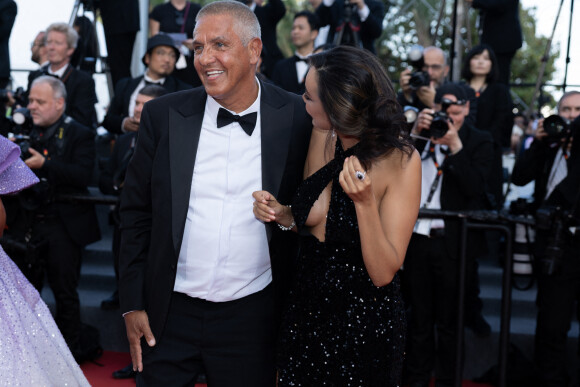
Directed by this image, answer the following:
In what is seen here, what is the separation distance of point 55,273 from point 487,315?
3.22 metres

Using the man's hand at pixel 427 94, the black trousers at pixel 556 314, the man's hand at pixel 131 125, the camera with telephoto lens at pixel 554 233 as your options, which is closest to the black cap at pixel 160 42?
the man's hand at pixel 131 125

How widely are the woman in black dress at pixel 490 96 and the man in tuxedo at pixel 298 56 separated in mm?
1499

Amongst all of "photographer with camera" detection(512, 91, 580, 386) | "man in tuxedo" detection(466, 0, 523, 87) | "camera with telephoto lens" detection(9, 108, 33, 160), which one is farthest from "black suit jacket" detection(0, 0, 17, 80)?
"photographer with camera" detection(512, 91, 580, 386)

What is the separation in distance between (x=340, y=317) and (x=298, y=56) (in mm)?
4576

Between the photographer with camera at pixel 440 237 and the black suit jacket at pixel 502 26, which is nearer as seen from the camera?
the photographer with camera at pixel 440 237

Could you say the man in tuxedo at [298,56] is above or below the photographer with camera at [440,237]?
above

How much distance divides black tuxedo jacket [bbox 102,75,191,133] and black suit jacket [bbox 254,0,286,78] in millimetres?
1306

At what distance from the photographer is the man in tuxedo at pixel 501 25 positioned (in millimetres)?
6555

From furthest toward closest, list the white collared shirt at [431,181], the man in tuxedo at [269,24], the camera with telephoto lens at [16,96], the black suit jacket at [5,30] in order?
the man in tuxedo at [269,24] < the black suit jacket at [5,30] < the camera with telephoto lens at [16,96] < the white collared shirt at [431,181]

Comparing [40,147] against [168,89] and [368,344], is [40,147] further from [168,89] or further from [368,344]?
[368,344]

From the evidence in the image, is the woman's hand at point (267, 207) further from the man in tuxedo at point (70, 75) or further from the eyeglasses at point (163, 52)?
the man in tuxedo at point (70, 75)

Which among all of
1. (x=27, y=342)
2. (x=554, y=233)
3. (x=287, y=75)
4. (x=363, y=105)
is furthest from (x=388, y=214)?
(x=287, y=75)

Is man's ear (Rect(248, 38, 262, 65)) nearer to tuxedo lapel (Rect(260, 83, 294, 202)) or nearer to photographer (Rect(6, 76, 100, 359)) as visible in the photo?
tuxedo lapel (Rect(260, 83, 294, 202))

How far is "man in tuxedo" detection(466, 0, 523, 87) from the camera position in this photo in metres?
6.55
